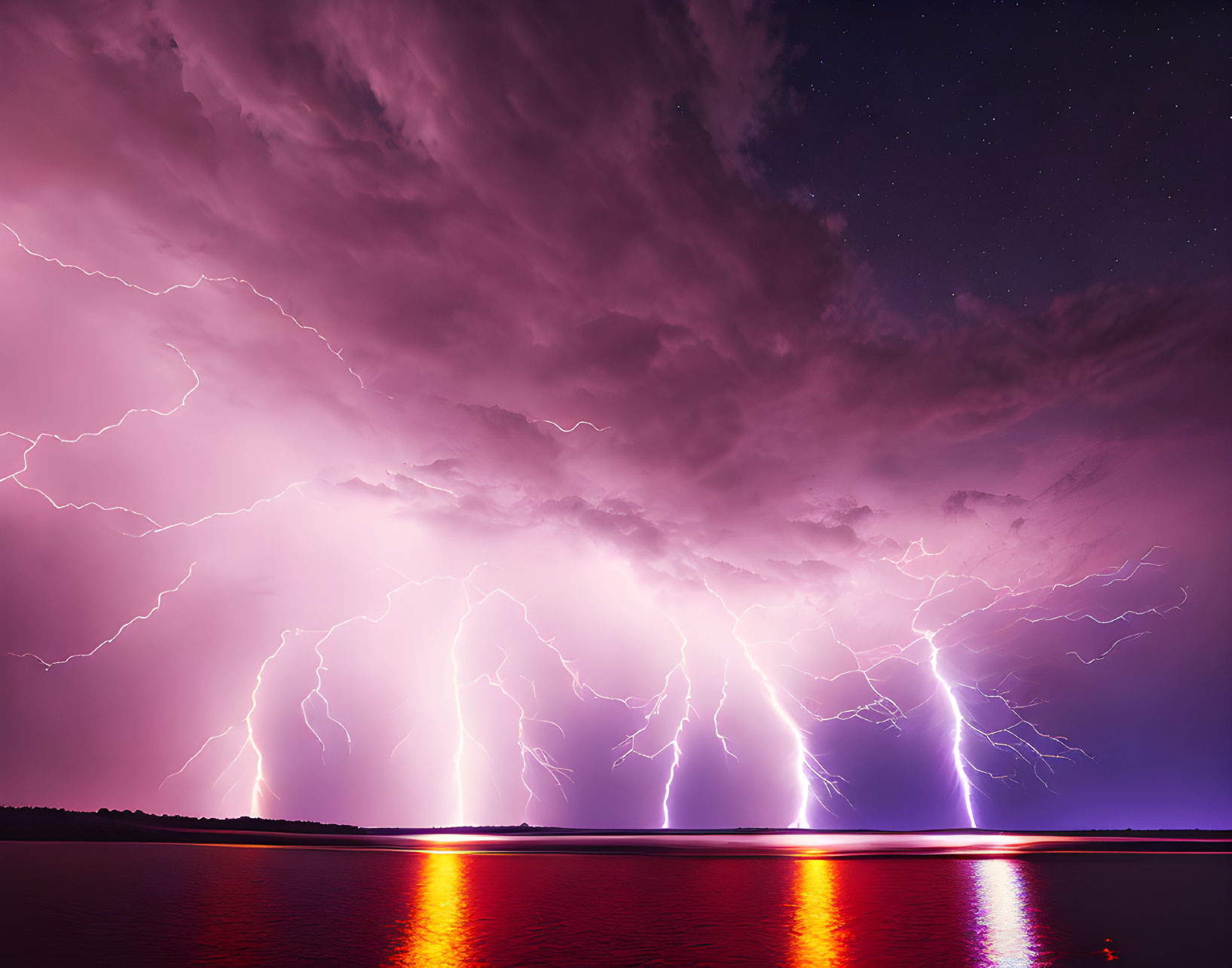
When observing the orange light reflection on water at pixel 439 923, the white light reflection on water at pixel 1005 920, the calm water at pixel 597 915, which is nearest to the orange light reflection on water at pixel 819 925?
the calm water at pixel 597 915

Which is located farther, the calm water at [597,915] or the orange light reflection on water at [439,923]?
the calm water at [597,915]

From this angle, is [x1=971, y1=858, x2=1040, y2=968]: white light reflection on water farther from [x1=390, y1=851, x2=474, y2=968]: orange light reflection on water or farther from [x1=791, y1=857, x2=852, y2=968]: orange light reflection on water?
[x1=390, y1=851, x2=474, y2=968]: orange light reflection on water

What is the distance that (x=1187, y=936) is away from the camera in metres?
5.20

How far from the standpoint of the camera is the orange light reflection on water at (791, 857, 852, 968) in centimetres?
427

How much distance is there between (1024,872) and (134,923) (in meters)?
12.2

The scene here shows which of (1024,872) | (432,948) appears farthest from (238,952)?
(1024,872)

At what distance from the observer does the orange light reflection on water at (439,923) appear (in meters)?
4.16

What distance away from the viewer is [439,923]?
17.9 ft

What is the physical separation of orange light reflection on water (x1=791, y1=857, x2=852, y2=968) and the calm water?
3 centimetres

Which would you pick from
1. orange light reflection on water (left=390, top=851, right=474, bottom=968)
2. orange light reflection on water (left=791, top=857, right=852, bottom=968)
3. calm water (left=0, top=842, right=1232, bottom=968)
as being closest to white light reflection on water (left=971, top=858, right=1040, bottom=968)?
calm water (left=0, top=842, right=1232, bottom=968)

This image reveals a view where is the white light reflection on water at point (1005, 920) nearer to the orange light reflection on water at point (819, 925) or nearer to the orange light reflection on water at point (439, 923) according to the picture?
the orange light reflection on water at point (819, 925)

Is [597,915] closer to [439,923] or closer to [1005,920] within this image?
[439,923]

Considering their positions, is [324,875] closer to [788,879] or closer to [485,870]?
→ [485,870]

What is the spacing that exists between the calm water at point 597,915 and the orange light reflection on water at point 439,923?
3 cm
